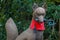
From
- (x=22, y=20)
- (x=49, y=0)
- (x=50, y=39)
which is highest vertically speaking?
(x=49, y=0)

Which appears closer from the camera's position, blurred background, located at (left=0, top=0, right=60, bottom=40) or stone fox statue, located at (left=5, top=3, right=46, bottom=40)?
stone fox statue, located at (left=5, top=3, right=46, bottom=40)

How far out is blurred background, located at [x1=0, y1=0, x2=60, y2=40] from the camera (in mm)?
3691

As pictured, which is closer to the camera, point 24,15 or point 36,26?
point 36,26

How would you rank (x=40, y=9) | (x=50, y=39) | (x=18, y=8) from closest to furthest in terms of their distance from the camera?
(x=40, y=9), (x=50, y=39), (x=18, y=8)

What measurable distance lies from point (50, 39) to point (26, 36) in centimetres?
104

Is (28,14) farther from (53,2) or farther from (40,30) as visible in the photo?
(40,30)

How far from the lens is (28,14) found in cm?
380

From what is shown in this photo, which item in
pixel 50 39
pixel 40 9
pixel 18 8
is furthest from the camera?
pixel 18 8

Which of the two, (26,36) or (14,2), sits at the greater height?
(14,2)

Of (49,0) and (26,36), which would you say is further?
(49,0)

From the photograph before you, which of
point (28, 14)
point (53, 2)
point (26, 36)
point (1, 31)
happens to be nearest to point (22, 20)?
point (28, 14)

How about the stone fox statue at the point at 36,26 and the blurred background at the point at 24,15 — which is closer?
the stone fox statue at the point at 36,26

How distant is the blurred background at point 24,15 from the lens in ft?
12.1

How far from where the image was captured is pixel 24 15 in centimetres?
382
